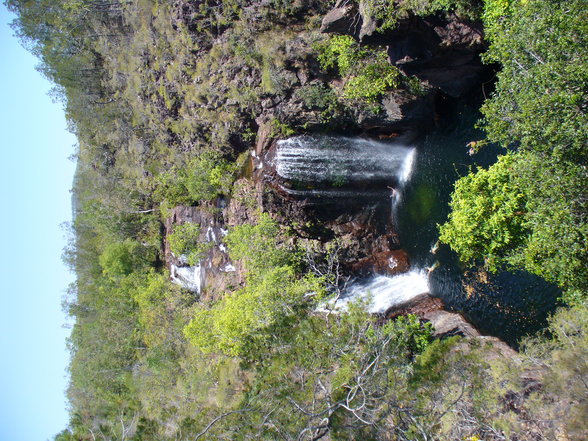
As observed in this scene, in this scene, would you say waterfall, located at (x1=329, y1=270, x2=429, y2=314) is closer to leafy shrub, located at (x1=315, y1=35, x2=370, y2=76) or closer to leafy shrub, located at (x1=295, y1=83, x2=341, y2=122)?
leafy shrub, located at (x1=295, y1=83, x2=341, y2=122)

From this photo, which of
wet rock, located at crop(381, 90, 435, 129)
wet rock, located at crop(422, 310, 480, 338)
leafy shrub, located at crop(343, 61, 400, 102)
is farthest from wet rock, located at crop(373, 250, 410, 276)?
leafy shrub, located at crop(343, 61, 400, 102)

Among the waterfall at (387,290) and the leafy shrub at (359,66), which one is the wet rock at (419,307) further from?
the leafy shrub at (359,66)

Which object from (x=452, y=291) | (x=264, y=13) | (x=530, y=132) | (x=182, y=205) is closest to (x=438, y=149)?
(x=452, y=291)

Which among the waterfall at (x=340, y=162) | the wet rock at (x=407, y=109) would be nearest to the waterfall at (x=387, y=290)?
the waterfall at (x=340, y=162)

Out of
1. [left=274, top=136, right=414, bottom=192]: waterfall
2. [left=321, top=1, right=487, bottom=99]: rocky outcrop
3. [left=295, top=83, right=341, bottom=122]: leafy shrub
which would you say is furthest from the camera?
[left=274, top=136, right=414, bottom=192]: waterfall

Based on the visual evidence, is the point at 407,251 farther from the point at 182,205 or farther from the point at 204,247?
the point at 182,205

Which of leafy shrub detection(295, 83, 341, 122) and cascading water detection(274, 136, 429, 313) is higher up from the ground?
leafy shrub detection(295, 83, 341, 122)

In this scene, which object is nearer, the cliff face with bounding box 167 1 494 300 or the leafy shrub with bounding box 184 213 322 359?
the leafy shrub with bounding box 184 213 322 359
